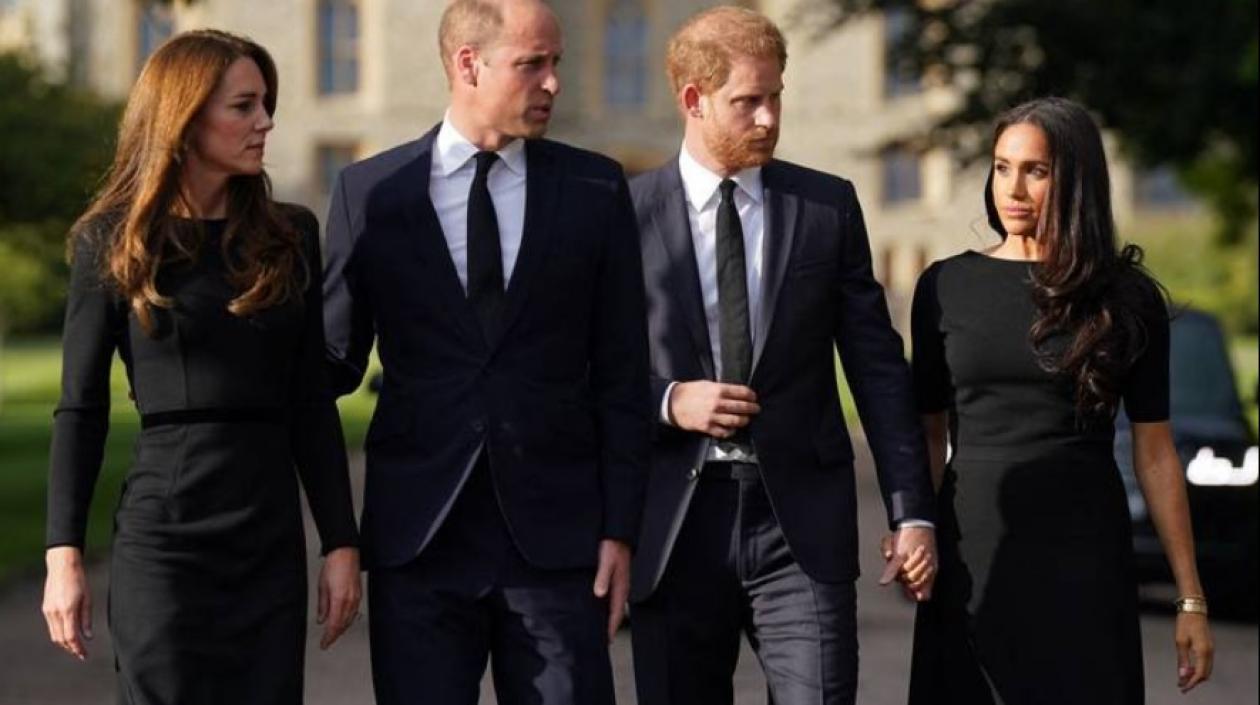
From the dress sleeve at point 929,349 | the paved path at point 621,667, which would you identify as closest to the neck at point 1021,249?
the dress sleeve at point 929,349

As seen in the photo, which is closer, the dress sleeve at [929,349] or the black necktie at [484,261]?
the black necktie at [484,261]

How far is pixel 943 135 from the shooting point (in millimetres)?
27031

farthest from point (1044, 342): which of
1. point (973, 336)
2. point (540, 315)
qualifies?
point (540, 315)

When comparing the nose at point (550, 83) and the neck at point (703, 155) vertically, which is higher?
the nose at point (550, 83)

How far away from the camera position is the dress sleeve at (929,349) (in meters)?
6.57

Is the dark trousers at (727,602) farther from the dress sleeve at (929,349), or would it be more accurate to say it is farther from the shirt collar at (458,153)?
the shirt collar at (458,153)

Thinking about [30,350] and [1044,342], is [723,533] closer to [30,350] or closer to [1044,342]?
[1044,342]

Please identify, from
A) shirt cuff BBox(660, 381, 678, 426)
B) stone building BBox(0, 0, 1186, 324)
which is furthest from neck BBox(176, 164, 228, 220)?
stone building BBox(0, 0, 1186, 324)

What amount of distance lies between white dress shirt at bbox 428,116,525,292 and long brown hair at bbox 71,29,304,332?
457 millimetres

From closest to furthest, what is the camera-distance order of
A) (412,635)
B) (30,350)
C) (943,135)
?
(412,635) < (943,135) < (30,350)

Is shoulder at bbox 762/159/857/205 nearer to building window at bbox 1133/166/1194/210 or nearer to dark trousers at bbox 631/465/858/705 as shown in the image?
dark trousers at bbox 631/465/858/705

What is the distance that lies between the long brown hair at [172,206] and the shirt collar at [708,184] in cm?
123

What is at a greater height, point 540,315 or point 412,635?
point 540,315

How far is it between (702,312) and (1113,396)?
3.05 feet
